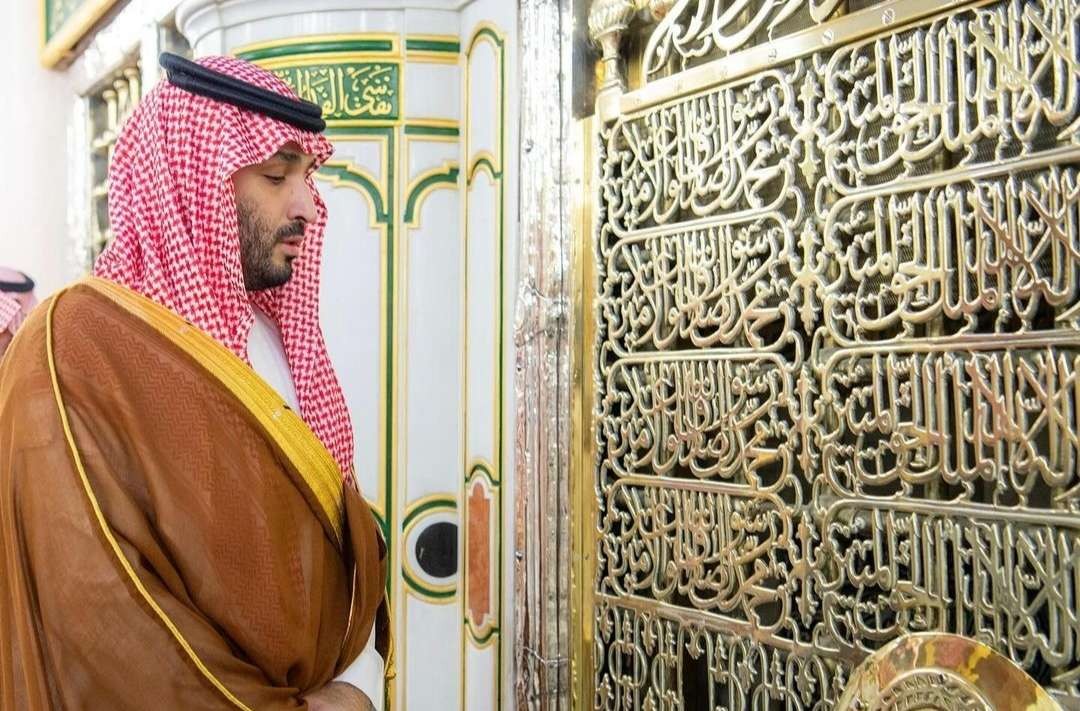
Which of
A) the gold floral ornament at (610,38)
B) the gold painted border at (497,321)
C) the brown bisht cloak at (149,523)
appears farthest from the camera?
the gold painted border at (497,321)

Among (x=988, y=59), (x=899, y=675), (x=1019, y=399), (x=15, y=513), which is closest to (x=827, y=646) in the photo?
(x=899, y=675)

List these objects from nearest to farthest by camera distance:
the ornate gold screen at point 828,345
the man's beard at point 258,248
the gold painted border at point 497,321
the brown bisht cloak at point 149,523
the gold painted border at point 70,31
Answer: the brown bisht cloak at point 149,523, the ornate gold screen at point 828,345, the man's beard at point 258,248, the gold painted border at point 497,321, the gold painted border at point 70,31

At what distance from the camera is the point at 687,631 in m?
1.69

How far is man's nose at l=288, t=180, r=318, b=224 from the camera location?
1468 millimetres

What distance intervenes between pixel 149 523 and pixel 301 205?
1.69 feet

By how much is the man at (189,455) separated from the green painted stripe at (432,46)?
0.74 metres

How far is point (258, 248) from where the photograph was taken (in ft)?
4.70

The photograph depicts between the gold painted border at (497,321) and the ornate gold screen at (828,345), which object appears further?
the gold painted border at (497,321)

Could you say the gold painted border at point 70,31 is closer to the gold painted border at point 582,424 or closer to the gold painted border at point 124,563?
the gold painted border at point 582,424

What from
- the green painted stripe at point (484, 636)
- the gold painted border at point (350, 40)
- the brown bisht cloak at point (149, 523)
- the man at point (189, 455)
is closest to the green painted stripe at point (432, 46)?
the gold painted border at point (350, 40)

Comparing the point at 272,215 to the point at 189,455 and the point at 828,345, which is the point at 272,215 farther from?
the point at 828,345

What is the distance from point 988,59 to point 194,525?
1148 millimetres

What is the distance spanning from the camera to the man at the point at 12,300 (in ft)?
7.13

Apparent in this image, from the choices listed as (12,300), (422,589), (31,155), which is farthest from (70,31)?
(422,589)
